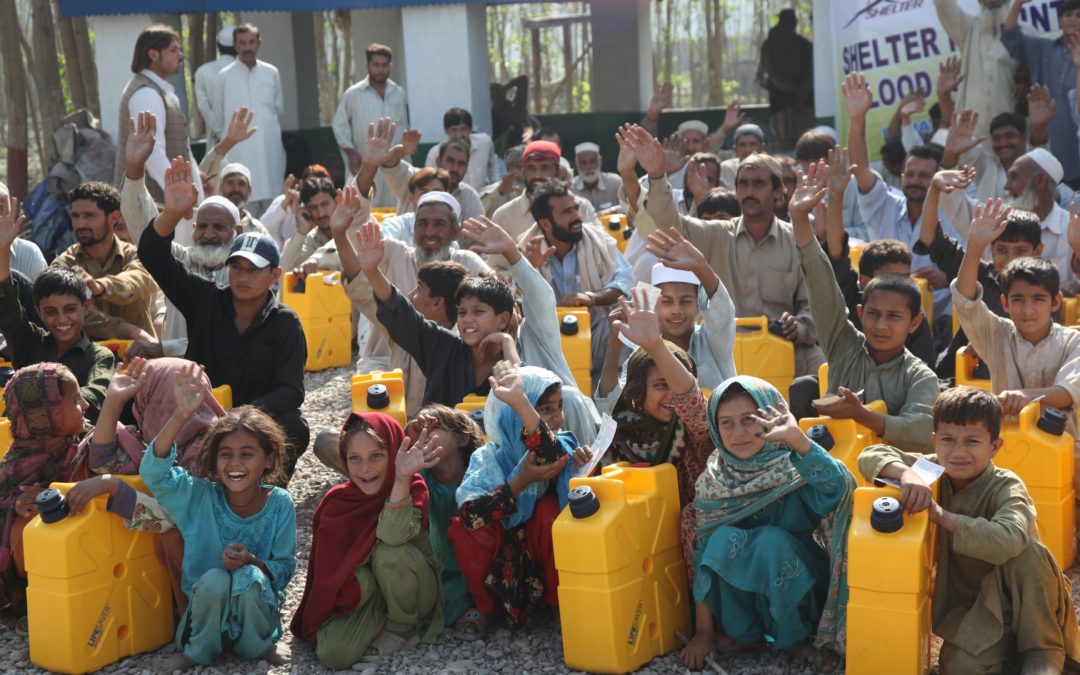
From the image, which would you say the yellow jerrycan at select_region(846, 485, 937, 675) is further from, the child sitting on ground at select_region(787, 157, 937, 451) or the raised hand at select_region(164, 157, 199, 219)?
the raised hand at select_region(164, 157, 199, 219)

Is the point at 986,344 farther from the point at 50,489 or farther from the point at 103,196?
the point at 103,196

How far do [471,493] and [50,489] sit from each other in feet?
4.48

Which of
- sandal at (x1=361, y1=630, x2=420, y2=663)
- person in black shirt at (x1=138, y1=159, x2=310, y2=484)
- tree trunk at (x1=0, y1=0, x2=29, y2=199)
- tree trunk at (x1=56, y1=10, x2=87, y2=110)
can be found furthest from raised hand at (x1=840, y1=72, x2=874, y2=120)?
tree trunk at (x1=56, y1=10, x2=87, y2=110)

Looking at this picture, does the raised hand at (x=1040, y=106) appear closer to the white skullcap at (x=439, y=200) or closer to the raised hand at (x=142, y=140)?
the white skullcap at (x=439, y=200)

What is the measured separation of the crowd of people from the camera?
13.3ft

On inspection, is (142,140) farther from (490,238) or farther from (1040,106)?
(1040,106)

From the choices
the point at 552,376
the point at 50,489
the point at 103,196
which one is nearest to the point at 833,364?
the point at 552,376

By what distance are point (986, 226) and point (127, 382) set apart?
326 centimetres

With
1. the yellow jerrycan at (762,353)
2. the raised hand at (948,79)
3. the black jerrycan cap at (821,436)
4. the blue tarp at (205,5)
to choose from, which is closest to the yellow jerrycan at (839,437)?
the black jerrycan cap at (821,436)

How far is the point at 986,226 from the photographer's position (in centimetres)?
521

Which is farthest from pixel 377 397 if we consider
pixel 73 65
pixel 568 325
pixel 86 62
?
pixel 86 62

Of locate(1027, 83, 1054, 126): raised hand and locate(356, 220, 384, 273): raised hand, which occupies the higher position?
locate(1027, 83, 1054, 126): raised hand

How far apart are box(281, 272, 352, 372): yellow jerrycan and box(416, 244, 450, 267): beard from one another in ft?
4.79

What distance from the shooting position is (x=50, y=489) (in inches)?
170
